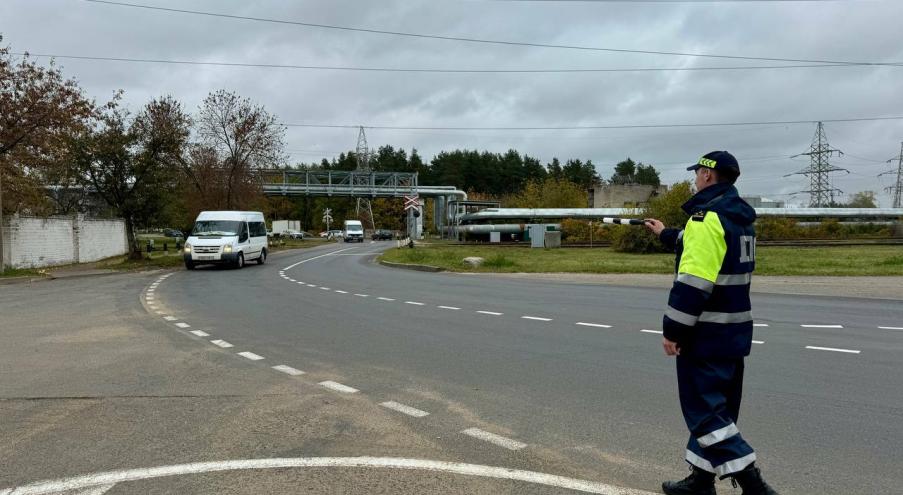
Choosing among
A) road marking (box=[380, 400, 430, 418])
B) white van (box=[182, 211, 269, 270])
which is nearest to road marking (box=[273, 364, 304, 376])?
road marking (box=[380, 400, 430, 418])

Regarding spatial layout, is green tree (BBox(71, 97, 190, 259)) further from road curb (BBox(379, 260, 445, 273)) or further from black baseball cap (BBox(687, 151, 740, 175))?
black baseball cap (BBox(687, 151, 740, 175))

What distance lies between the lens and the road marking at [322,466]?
12.8ft

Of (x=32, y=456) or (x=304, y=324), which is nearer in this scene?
(x=32, y=456)

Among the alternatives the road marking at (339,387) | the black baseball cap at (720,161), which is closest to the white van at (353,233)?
the road marking at (339,387)

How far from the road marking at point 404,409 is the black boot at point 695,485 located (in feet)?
7.29

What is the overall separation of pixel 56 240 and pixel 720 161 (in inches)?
1198

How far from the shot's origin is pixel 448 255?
31.5 metres

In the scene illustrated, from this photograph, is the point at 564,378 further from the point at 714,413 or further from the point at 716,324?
Result: the point at 716,324

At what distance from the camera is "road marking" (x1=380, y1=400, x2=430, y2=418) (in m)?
5.44

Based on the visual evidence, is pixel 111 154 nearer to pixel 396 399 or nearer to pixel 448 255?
pixel 448 255

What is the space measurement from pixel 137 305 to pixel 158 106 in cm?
2142

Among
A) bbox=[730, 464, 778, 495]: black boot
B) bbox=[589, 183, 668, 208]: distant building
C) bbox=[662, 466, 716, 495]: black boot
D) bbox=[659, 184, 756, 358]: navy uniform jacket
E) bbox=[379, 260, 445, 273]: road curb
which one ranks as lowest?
bbox=[379, 260, 445, 273]: road curb

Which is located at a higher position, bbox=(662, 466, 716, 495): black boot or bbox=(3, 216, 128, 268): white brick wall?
bbox=(3, 216, 128, 268): white brick wall

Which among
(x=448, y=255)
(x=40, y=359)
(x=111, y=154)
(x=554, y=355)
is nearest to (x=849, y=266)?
(x=448, y=255)
